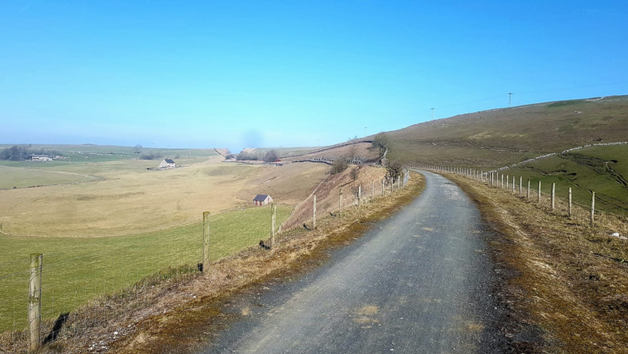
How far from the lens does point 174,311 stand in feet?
22.5

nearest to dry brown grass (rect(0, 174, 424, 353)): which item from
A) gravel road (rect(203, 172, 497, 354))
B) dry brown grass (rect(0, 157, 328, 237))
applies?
gravel road (rect(203, 172, 497, 354))

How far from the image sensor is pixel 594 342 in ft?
18.4

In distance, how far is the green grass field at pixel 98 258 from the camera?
1705 centimetres

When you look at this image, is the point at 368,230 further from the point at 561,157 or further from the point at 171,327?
the point at 561,157

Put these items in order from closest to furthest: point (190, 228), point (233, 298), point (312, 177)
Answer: point (233, 298), point (190, 228), point (312, 177)

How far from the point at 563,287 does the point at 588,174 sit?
2249 inches

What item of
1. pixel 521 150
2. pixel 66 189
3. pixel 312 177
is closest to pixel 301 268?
pixel 312 177

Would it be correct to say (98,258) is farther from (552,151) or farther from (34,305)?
(552,151)

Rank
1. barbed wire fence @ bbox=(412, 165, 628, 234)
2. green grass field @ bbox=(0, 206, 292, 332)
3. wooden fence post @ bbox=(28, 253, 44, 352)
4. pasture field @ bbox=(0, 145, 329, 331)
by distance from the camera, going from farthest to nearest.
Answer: pasture field @ bbox=(0, 145, 329, 331) < barbed wire fence @ bbox=(412, 165, 628, 234) < green grass field @ bbox=(0, 206, 292, 332) < wooden fence post @ bbox=(28, 253, 44, 352)

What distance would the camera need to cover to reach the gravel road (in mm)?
5660

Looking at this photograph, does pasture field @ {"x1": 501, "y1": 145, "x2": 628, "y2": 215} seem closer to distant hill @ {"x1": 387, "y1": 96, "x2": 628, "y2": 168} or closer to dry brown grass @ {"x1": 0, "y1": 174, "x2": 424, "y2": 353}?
distant hill @ {"x1": 387, "y1": 96, "x2": 628, "y2": 168}

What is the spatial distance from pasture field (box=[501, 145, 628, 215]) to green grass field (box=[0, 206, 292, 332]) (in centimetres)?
3450

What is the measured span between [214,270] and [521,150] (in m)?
95.9

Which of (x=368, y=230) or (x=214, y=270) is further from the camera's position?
(x=368, y=230)
